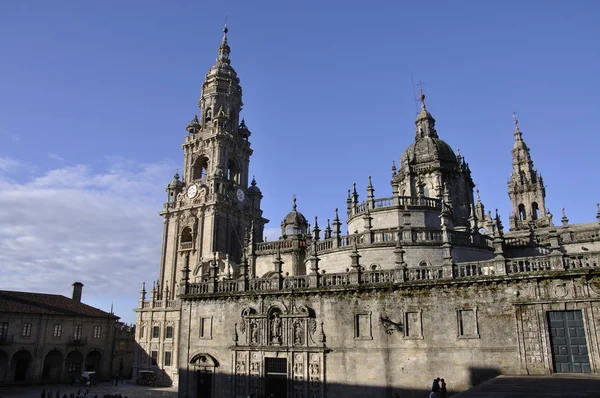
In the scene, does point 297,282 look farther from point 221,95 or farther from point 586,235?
point 221,95

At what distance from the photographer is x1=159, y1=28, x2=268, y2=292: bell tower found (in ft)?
181

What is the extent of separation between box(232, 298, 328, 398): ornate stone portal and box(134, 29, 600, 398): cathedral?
0.24ft

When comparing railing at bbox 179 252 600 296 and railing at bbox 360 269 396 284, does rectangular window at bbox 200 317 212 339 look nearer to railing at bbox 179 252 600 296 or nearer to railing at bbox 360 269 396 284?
railing at bbox 179 252 600 296

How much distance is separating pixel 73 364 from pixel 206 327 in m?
35.6

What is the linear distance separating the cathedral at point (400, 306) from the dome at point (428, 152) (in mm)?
143

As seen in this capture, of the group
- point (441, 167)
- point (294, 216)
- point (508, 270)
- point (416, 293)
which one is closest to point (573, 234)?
point (441, 167)

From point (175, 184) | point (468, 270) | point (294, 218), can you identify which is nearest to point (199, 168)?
point (175, 184)

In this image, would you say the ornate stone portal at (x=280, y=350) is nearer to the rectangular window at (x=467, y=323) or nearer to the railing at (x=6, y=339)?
the rectangular window at (x=467, y=323)

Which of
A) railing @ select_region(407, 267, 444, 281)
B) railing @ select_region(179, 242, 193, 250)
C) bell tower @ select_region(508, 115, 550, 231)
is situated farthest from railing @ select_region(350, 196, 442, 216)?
bell tower @ select_region(508, 115, 550, 231)

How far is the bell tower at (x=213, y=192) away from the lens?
55031 mm

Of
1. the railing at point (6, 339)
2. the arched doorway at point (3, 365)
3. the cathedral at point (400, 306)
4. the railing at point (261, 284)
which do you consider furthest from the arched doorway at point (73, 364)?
the railing at point (261, 284)

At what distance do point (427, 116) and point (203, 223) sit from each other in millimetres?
27716

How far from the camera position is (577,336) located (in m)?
22.1

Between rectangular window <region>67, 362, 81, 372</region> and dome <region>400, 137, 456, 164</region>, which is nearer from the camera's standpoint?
dome <region>400, 137, 456, 164</region>
